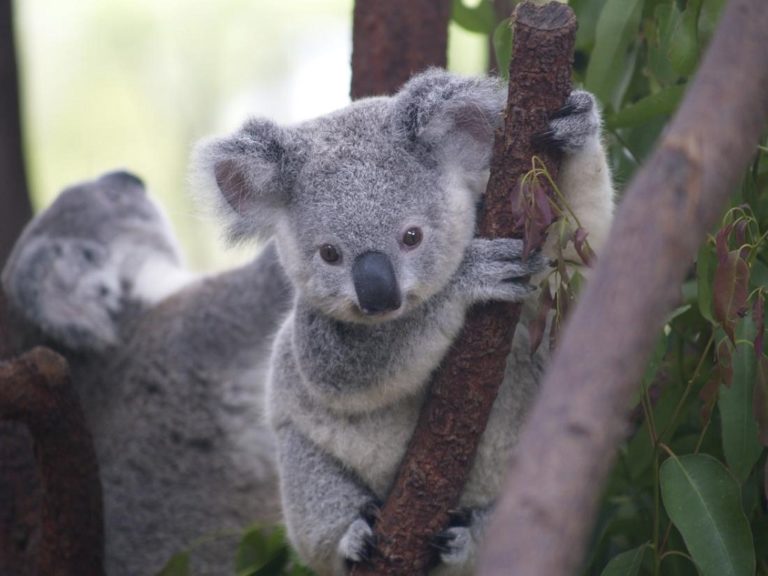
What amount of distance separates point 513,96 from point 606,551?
1.52 meters

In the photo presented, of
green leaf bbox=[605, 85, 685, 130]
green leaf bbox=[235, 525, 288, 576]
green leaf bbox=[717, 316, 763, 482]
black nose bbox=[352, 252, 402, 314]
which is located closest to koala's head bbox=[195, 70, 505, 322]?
black nose bbox=[352, 252, 402, 314]

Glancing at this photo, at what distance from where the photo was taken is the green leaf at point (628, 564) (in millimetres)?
2527

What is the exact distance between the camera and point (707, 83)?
4.58 feet

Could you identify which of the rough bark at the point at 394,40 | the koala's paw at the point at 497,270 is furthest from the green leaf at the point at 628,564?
the rough bark at the point at 394,40

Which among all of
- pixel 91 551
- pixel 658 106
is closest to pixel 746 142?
pixel 658 106

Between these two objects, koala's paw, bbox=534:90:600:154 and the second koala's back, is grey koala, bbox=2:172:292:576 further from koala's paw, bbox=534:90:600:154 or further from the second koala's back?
koala's paw, bbox=534:90:600:154

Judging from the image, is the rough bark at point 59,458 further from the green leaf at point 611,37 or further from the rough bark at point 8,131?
the rough bark at point 8,131

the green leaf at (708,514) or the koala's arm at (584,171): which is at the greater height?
the koala's arm at (584,171)

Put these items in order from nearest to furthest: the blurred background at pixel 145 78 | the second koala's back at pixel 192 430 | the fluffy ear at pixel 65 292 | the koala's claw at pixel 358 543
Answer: the koala's claw at pixel 358 543 → the second koala's back at pixel 192 430 → the fluffy ear at pixel 65 292 → the blurred background at pixel 145 78

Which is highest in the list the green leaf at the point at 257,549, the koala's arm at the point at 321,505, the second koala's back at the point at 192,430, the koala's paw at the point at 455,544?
the koala's paw at the point at 455,544

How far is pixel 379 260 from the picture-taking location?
2398 millimetres

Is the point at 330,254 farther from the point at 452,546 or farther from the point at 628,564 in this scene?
the point at 628,564

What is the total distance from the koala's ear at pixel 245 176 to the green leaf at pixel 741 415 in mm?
1100

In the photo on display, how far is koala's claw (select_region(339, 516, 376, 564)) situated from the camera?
8.70ft
